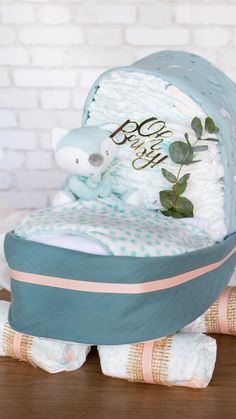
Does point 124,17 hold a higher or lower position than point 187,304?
higher

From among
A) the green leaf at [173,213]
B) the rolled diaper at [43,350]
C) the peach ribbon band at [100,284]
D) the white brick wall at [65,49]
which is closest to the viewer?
the peach ribbon band at [100,284]

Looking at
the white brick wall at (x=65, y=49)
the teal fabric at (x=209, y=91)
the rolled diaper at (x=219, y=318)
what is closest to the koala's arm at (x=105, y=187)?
the teal fabric at (x=209, y=91)

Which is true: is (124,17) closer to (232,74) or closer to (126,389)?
(232,74)

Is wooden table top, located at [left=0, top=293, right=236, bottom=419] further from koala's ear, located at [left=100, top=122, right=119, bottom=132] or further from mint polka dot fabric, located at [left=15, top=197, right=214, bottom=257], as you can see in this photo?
koala's ear, located at [left=100, top=122, right=119, bottom=132]

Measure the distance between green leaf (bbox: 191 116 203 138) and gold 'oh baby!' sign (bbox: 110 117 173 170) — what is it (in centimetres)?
6

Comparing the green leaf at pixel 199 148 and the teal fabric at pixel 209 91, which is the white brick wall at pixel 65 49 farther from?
the green leaf at pixel 199 148

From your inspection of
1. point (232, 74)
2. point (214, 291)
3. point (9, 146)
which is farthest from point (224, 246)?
point (9, 146)

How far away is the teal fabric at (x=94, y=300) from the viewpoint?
3.26ft

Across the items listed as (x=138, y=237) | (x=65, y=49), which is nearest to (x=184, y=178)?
(x=138, y=237)

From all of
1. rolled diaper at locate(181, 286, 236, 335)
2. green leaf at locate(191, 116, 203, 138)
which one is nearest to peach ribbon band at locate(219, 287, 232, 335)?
rolled diaper at locate(181, 286, 236, 335)

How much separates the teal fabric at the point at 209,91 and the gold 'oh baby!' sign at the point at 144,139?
0.10 meters

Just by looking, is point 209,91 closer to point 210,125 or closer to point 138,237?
point 210,125

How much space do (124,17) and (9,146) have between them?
66cm

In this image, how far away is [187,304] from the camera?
3.55ft
